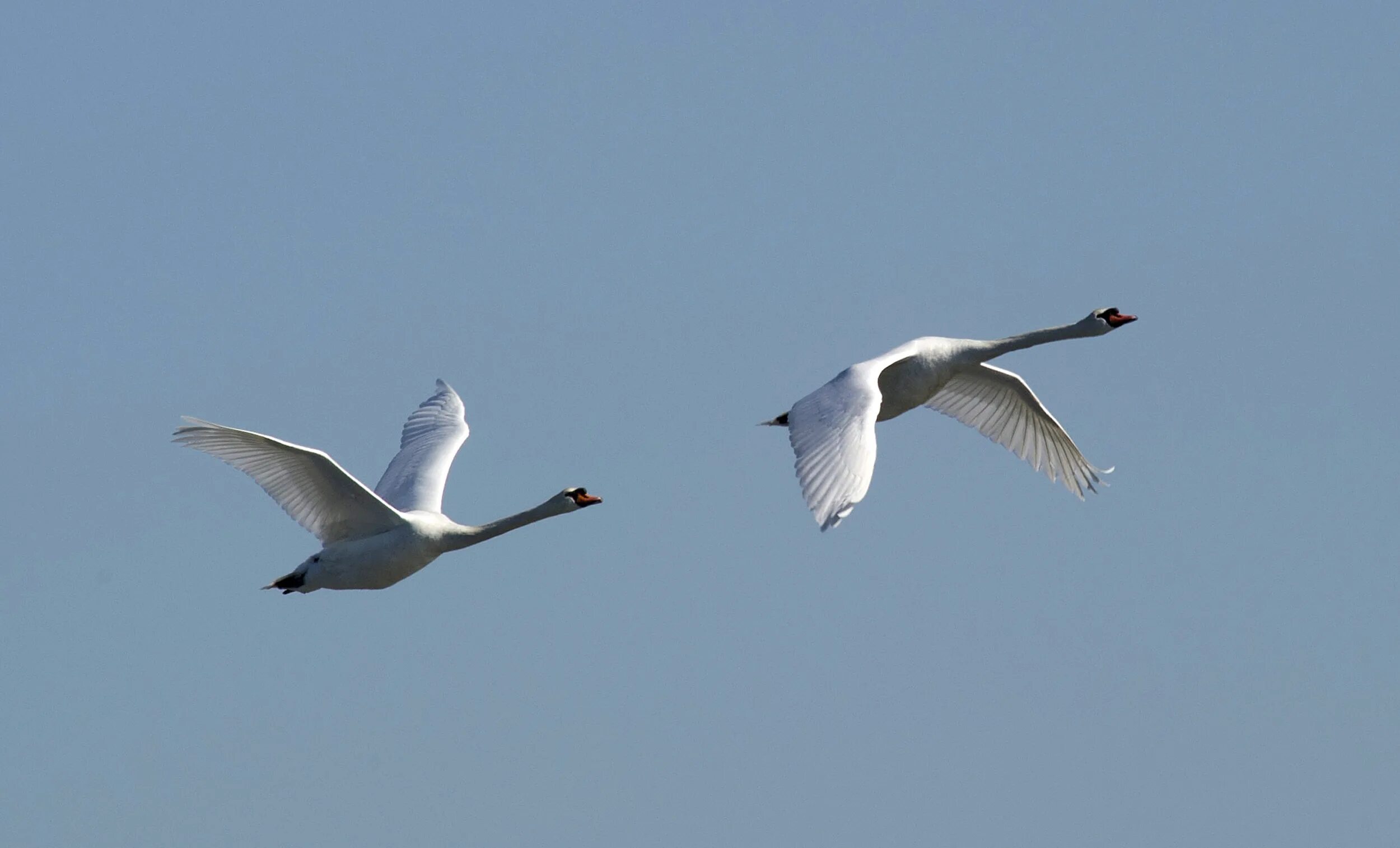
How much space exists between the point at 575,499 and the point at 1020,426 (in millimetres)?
7794

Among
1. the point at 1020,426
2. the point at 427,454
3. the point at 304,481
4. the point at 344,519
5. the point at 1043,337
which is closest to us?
the point at 304,481

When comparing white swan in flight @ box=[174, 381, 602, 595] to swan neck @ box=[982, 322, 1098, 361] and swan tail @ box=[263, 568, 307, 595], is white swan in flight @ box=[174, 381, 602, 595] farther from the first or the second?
swan neck @ box=[982, 322, 1098, 361]

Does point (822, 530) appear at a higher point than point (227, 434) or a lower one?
lower

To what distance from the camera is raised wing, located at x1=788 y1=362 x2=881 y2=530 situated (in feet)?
72.7

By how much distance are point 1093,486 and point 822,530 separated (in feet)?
35.0

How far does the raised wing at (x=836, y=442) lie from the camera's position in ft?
72.7

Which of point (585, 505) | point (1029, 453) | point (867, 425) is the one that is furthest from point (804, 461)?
point (1029, 453)

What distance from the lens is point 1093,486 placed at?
31.2m

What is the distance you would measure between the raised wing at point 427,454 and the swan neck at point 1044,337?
7.18 m

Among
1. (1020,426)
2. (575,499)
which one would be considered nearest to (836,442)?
(575,499)

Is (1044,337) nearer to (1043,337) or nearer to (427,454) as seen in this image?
(1043,337)

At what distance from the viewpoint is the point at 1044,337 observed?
2898 cm

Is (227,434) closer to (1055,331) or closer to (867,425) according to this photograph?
(867,425)

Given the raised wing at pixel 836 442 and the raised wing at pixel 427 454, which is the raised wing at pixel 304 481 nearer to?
the raised wing at pixel 427 454
